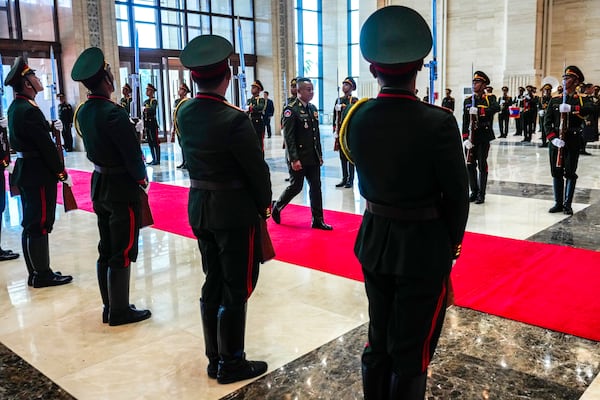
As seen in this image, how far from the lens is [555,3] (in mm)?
20062

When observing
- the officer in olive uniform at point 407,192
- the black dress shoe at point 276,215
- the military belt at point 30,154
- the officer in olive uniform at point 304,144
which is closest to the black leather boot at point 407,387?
the officer in olive uniform at point 407,192

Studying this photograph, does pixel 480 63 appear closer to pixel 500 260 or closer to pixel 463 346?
pixel 500 260

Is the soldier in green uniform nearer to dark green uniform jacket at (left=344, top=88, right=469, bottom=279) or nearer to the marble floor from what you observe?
the marble floor

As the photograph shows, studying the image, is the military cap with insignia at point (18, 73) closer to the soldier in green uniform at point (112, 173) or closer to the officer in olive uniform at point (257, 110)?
the soldier in green uniform at point (112, 173)

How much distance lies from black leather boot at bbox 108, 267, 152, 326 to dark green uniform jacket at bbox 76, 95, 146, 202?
47 centimetres

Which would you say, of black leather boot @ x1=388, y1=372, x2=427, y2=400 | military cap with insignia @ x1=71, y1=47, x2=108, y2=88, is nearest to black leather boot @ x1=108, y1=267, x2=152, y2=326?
military cap with insignia @ x1=71, y1=47, x2=108, y2=88

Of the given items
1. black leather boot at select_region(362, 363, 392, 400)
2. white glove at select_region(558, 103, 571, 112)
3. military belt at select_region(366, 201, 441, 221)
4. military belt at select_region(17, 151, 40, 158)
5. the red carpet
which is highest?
white glove at select_region(558, 103, 571, 112)

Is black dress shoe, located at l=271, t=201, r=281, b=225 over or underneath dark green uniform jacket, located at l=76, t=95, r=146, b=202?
underneath

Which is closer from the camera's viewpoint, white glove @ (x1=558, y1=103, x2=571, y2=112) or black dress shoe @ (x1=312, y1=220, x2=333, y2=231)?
black dress shoe @ (x1=312, y1=220, x2=333, y2=231)

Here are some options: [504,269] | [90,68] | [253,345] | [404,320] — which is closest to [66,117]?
[90,68]

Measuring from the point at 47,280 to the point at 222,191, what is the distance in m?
2.43

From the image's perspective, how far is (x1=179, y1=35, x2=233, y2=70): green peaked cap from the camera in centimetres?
260

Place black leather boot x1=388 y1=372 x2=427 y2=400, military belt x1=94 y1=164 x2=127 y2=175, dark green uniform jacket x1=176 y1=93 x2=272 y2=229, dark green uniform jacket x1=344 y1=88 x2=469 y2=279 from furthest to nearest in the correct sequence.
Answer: military belt x1=94 y1=164 x2=127 y2=175, dark green uniform jacket x1=176 y1=93 x2=272 y2=229, black leather boot x1=388 y1=372 x2=427 y2=400, dark green uniform jacket x1=344 y1=88 x2=469 y2=279

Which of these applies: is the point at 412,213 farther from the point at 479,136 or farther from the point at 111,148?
the point at 479,136
